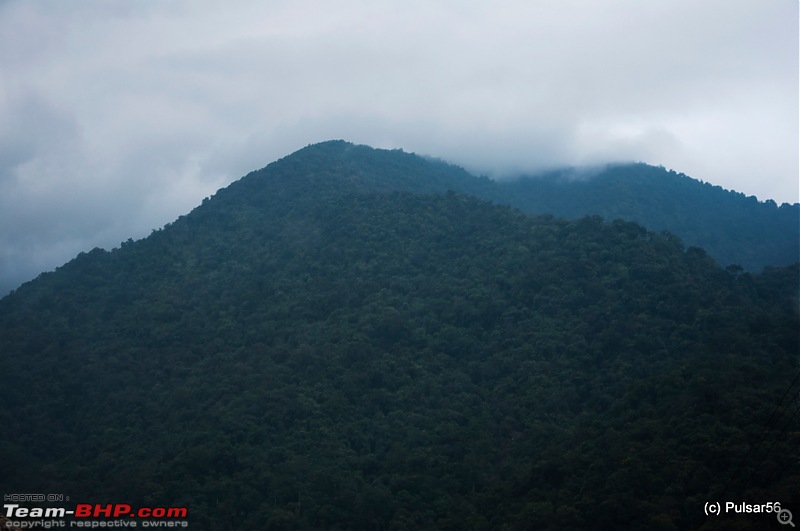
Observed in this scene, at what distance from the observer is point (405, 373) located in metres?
52.0

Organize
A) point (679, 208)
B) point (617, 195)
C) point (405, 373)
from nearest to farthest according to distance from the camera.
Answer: point (405, 373)
point (679, 208)
point (617, 195)

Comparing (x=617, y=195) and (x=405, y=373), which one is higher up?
(x=617, y=195)

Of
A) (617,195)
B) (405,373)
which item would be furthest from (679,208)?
(405,373)

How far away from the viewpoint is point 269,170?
85.0 m

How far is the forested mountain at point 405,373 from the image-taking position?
124ft

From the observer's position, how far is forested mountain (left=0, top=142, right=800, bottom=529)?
37719 mm

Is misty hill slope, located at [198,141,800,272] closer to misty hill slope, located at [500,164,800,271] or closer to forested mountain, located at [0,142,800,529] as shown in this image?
misty hill slope, located at [500,164,800,271]

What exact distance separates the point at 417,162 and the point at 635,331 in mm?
46838

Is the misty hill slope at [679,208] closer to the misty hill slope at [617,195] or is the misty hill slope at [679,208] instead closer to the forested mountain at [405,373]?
the misty hill slope at [617,195]

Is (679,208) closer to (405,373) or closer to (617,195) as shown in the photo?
(617,195)

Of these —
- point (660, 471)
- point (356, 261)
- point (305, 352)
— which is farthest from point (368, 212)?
point (660, 471)

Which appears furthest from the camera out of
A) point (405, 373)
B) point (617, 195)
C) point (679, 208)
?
point (617, 195)

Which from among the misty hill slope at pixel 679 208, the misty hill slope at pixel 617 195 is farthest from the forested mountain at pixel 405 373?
the misty hill slope at pixel 679 208

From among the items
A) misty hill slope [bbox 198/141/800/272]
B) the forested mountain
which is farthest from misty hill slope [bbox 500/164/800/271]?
the forested mountain
